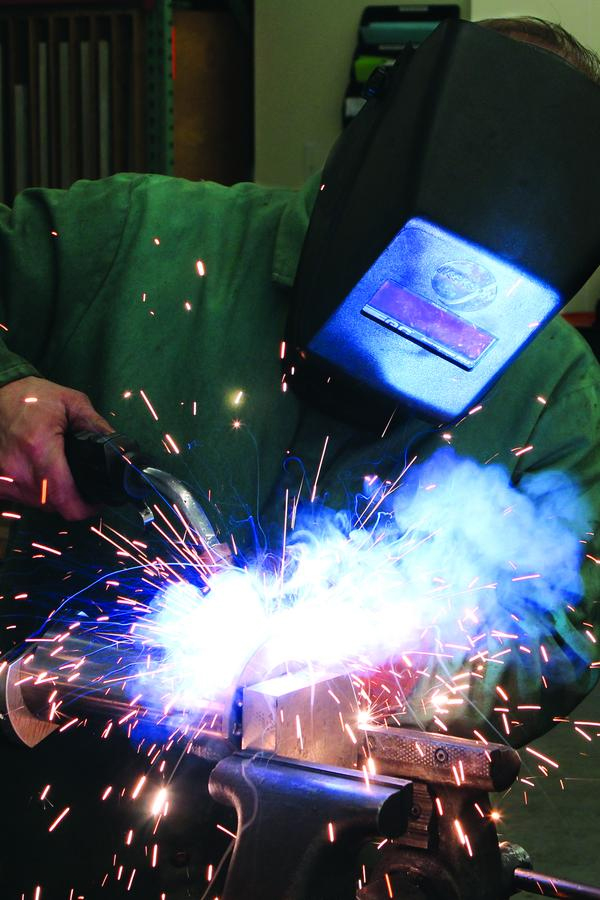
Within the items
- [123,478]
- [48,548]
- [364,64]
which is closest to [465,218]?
[123,478]

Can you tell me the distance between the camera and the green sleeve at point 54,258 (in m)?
1.54

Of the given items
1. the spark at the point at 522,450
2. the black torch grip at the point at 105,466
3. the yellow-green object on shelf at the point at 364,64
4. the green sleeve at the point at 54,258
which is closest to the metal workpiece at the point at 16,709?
the black torch grip at the point at 105,466

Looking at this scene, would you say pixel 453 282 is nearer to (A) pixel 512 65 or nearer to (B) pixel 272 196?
(A) pixel 512 65

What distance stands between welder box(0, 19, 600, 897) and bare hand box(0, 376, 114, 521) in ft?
0.51

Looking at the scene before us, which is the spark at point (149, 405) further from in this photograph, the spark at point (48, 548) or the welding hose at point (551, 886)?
the welding hose at point (551, 886)

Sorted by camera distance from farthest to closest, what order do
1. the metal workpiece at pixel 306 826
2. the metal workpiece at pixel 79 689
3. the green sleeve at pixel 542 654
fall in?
the green sleeve at pixel 542 654 < the metal workpiece at pixel 79 689 < the metal workpiece at pixel 306 826

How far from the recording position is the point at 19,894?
1199 mm

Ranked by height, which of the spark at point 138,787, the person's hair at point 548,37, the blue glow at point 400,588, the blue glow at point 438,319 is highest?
the person's hair at point 548,37

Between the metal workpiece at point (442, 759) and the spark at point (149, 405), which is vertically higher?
the metal workpiece at point (442, 759)

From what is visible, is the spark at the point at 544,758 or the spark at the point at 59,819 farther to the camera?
the spark at the point at 544,758

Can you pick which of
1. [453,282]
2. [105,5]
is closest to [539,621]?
[453,282]

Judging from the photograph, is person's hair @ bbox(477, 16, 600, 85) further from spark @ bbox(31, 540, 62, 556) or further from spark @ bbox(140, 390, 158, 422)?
spark @ bbox(31, 540, 62, 556)

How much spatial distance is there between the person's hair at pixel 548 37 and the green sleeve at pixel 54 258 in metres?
0.61

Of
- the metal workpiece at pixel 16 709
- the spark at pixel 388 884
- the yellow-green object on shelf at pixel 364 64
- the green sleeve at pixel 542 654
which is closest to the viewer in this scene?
the spark at pixel 388 884
